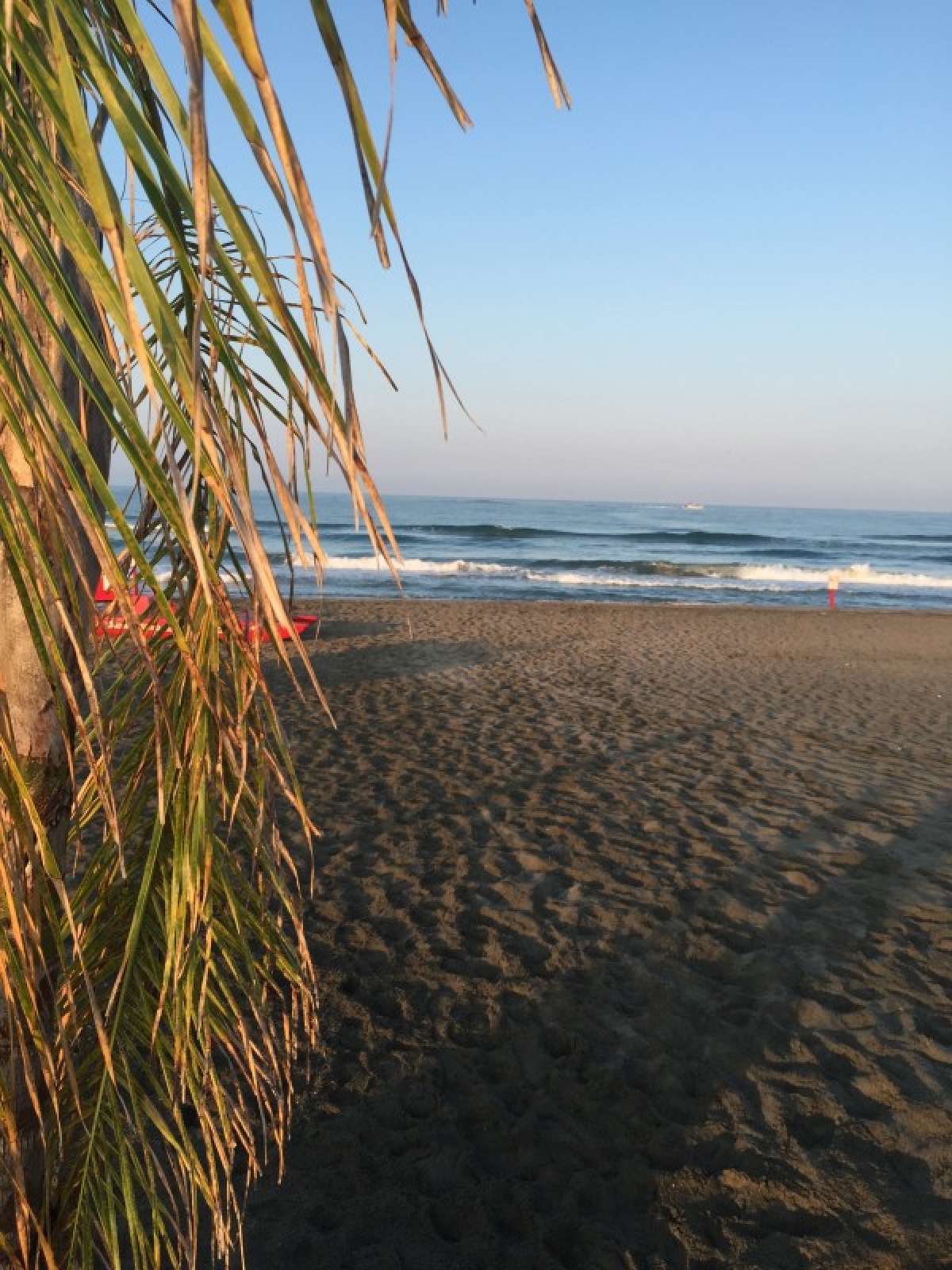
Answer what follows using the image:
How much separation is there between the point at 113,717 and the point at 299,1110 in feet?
8.53

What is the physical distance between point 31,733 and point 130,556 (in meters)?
0.36

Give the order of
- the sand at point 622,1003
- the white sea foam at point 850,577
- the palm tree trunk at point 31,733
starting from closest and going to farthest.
Answer: 1. the palm tree trunk at point 31,733
2. the sand at point 622,1003
3. the white sea foam at point 850,577

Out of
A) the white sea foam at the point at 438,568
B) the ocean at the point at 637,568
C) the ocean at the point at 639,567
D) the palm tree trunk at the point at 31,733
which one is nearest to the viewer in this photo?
the palm tree trunk at the point at 31,733

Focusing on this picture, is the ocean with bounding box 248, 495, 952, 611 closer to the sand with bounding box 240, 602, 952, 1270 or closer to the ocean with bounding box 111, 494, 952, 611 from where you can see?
the ocean with bounding box 111, 494, 952, 611

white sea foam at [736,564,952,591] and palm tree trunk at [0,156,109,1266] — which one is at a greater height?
palm tree trunk at [0,156,109,1266]

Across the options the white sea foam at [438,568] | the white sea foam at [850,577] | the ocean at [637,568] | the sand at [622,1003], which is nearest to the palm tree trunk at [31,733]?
the sand at [622,1003]

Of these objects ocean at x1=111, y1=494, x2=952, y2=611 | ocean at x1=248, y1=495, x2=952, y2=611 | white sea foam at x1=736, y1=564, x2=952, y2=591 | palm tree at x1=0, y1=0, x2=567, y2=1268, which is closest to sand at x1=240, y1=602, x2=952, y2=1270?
palm tree at x1=0, y1=0, x2=567, y2=1268

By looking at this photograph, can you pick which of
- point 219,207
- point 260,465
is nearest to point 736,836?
point 260,465

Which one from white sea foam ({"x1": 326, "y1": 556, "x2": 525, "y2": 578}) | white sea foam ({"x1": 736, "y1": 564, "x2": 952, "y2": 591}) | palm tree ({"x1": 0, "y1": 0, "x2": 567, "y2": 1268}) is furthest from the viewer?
white sea foam ({"x1": 736, "y1": 564, "x2": 952, "y2": 591})

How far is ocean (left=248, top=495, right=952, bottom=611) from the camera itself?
1125 inches

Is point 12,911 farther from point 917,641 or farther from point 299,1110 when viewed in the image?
Answer: point 917,641

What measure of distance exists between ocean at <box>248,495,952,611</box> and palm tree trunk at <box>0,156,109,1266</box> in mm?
16543

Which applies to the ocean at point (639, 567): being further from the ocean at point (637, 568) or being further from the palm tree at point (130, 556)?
the palm tree at point (130, 556)

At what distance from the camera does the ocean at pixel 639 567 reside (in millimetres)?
28562
